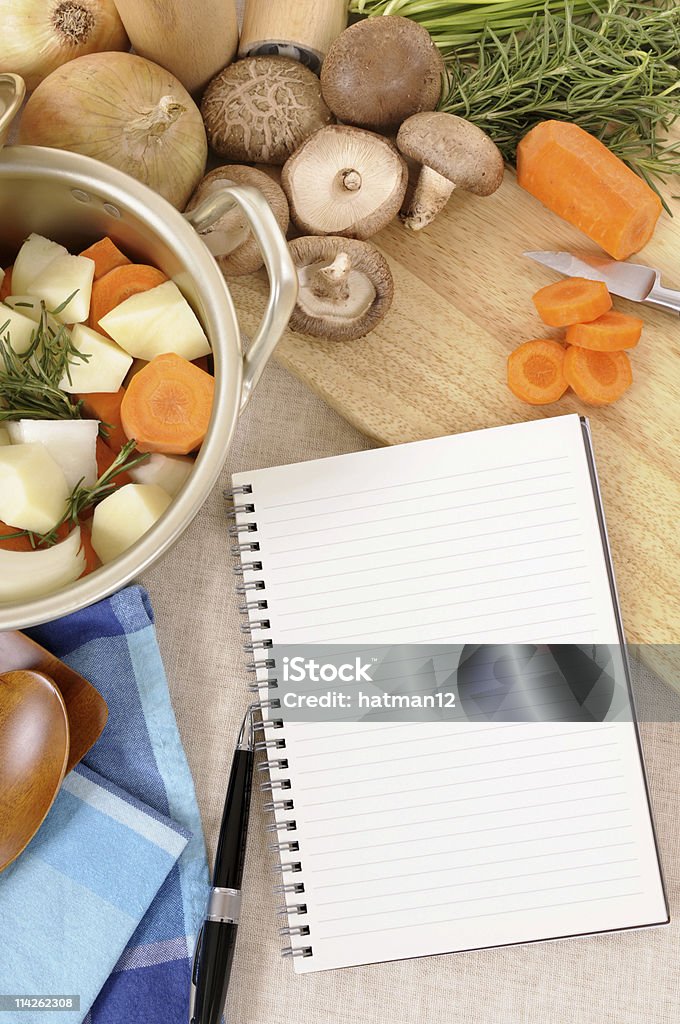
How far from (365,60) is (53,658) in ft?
2.36

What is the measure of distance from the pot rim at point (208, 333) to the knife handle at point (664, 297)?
49cm

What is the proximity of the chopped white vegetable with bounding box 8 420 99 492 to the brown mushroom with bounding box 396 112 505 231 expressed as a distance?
438 mm

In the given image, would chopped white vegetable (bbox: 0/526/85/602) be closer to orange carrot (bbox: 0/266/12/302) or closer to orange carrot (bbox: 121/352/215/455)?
orange carrot (bbox: 121/352/215/455)

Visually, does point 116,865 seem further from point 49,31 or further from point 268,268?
point 49,31

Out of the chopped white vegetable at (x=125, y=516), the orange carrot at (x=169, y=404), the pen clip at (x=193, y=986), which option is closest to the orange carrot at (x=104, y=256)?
the orange carrot at (x=169, y=404)

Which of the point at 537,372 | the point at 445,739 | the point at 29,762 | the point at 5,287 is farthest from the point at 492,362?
the point at 29,762

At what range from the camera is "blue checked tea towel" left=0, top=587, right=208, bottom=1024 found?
871 mm

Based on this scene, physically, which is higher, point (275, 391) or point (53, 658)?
point (275, 391)

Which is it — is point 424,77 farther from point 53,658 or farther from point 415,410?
point 53,658

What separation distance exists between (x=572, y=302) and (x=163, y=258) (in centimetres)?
44

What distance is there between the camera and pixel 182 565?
0.96 m

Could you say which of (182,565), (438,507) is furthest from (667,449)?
(182,565)

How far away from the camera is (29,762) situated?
0.87m

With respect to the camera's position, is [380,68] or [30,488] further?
[380,68]
